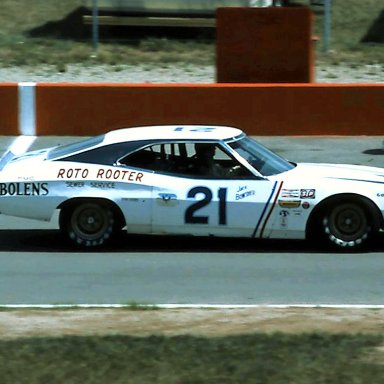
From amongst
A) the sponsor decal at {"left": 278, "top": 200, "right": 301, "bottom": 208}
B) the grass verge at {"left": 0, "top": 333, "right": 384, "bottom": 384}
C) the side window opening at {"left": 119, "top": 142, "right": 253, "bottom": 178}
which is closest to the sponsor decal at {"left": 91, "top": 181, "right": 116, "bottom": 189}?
the side window opening at {"left": 119, "top": 142, "right": 253, "bottom": 178}

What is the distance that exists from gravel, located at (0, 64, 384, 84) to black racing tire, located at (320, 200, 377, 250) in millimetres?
15431

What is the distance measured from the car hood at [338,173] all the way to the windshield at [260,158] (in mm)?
141

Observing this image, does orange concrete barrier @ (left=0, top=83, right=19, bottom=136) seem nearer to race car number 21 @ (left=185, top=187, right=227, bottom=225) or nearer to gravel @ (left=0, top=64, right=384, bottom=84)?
gravel @ (left=0, top=64, right=384, bottom=84)

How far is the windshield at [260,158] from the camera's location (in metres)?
11.2

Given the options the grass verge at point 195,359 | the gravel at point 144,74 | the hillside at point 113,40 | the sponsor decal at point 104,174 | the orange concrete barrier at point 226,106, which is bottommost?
the grass verge at point 195,359

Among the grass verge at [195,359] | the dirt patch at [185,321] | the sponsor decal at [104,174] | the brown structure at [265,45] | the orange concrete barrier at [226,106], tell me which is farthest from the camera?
the brown structure at [265,45]

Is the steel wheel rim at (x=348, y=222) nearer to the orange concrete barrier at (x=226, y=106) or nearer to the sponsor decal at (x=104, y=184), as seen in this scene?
the sponsor decal at (x=104, y=184)

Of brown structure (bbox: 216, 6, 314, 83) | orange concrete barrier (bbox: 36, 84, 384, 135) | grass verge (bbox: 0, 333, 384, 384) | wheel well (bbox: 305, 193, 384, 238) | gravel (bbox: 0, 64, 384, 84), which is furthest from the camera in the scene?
gravel (bbox: 0, 64, 384, 84)

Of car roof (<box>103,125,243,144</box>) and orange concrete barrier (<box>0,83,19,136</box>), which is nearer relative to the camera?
car roof (<box>103,125,243,144</box>)

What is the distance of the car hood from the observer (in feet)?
36.4

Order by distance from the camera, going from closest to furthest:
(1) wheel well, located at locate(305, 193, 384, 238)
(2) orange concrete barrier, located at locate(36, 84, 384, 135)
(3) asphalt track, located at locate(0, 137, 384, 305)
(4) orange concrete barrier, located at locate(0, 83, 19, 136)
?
1. (3) asphalt track, located at locate(0, 137, 384, 305)
2. (1) wheel well, located at locate(305, 193, 384, 238)
3. (2) orange concrete barrier, located at locate(36, 84, 384, 135)
4. (4) orange concrete barrier, located at locate(0, 83, 19, 136)

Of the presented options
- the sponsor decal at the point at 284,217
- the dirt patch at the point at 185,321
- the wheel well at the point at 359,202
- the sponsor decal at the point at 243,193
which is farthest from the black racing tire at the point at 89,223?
the dirt patch at the point at 185,321

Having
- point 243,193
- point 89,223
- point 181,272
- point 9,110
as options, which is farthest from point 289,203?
point 9,110

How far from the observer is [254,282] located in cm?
995
